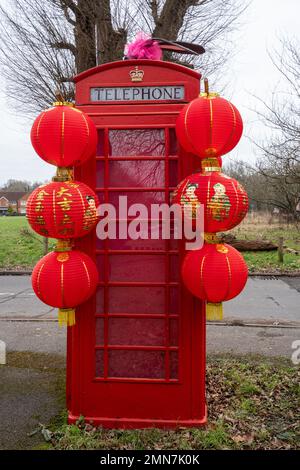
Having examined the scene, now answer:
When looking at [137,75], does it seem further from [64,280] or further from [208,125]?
[64,280]

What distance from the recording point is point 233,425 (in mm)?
3369

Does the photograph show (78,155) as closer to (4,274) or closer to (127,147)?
(127,147)

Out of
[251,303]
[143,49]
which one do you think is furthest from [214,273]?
[251,303]

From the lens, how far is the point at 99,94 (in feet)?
10.9

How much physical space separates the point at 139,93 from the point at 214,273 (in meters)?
1.56

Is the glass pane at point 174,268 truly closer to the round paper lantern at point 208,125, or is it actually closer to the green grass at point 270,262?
the round paper lantern at point 208,125

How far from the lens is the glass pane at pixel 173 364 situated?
11.0 ft

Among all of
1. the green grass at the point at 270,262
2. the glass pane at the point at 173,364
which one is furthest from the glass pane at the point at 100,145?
the green grass at the point at 270,262

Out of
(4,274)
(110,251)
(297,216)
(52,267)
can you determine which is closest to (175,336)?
(110,251)

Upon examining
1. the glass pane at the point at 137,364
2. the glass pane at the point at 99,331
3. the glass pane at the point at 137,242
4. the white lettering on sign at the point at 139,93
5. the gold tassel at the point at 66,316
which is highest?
the white lettering on sign at the point at 139,93

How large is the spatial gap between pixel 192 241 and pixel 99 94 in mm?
1415

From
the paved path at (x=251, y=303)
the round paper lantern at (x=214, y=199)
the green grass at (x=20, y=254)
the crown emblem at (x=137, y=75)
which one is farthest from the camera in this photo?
the green grass at (x=20, y=254)

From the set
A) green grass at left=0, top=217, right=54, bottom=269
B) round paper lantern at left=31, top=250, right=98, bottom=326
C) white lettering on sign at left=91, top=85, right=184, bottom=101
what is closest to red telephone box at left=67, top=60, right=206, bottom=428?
white lettering on sign at left=91, top=85, right=184, bottom=101

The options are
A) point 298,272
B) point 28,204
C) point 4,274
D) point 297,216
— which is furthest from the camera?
point 297,216
